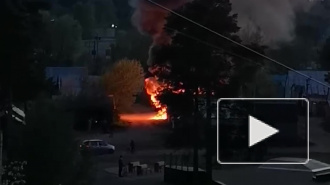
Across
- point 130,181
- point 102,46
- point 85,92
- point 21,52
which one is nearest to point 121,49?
point 102,46

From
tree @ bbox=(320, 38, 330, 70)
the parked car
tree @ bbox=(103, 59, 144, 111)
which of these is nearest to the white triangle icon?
tree @ bbox=(320, 38, 330, 70)

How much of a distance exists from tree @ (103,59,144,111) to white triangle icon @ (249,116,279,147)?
0.67 metres

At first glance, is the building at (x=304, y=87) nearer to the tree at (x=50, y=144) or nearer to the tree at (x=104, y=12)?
the tree at (x=104, y=12)

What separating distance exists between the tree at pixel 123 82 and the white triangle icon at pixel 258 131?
67 cm

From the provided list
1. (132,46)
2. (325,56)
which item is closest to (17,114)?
(132,46)

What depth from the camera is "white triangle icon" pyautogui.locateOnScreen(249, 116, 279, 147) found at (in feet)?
10.3

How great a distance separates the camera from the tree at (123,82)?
319 cm

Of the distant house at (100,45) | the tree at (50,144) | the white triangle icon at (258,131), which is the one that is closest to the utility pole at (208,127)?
the white triangle icon at (258,131)

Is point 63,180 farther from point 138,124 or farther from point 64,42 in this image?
point 64,42

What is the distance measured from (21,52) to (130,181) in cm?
96

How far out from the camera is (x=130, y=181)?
3.21 metres

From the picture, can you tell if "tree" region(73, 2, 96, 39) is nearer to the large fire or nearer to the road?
the large fire

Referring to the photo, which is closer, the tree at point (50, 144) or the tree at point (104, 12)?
the tree at point (50, 144)
